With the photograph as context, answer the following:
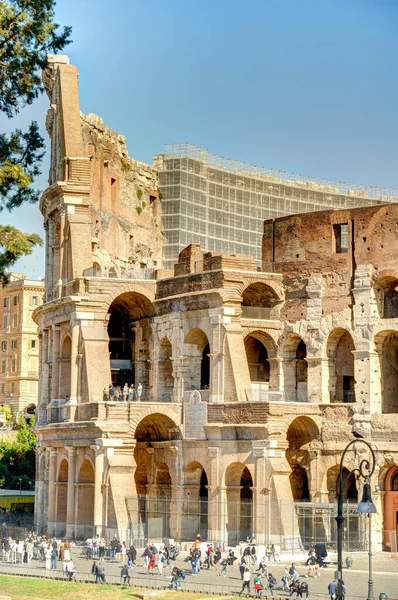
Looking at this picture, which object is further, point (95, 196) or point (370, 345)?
point (95, 196)

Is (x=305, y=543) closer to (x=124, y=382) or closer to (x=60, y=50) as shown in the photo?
(x=124, y=382)

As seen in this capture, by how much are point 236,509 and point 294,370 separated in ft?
24.2

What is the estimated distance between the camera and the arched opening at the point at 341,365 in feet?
165

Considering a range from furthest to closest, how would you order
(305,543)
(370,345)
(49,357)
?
(49,357) < (370,345) < (305,543)

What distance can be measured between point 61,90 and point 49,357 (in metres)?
12.7

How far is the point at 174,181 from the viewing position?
6197cm

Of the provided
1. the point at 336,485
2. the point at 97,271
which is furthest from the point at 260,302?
the point at 336,485

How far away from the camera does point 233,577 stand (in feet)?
132

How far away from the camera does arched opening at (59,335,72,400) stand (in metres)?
53.1

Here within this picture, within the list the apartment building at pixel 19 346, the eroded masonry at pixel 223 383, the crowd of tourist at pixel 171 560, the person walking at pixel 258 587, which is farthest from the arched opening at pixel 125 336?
the apartment building at pixel 19 346

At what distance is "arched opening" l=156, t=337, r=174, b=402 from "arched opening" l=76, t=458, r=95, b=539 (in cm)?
453

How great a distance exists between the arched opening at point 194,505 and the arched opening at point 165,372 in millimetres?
3860

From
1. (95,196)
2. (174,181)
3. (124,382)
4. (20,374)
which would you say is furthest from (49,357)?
(20,374)

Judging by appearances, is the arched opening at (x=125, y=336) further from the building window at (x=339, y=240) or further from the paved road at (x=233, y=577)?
the paved road at (x=233, y=577)
